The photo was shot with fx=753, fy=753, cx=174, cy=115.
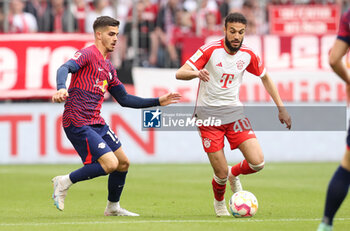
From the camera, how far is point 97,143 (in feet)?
29.6

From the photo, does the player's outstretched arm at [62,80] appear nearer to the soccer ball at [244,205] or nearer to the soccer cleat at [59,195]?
the soccer cleat at [59,195]

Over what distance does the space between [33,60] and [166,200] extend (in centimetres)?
903

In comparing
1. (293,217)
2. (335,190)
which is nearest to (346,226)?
(293,217)

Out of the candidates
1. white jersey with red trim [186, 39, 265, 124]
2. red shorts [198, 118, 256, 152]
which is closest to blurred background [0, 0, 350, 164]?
white jersey with red trim [186, 39, 265, 124]

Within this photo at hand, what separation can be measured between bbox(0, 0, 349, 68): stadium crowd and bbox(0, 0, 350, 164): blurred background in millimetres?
27

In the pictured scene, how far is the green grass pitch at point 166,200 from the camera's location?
8.41 metres

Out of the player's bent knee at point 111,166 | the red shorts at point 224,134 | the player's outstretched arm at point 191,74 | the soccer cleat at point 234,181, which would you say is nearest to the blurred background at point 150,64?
the soccer cleat at point 234,181

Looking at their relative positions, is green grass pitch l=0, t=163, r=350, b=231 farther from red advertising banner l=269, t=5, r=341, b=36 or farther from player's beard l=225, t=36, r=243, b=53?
red advertising banner l=269, t=5, r=341, b=36

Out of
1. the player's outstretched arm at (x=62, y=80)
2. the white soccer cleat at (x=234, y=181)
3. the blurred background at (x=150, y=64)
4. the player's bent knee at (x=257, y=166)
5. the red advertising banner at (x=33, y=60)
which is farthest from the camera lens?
the red advertising banner at (x=33, y=60)

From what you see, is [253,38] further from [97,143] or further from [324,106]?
[97,143]

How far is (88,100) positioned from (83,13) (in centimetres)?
1127

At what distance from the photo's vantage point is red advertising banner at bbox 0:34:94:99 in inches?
758

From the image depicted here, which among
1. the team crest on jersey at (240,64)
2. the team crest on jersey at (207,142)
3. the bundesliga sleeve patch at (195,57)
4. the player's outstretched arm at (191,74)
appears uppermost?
the bundesliga sleeve patch at (195,57)

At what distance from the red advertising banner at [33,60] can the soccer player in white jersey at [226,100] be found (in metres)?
10.2
